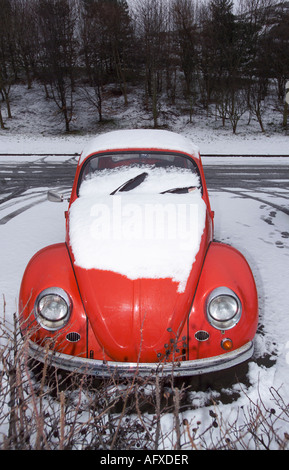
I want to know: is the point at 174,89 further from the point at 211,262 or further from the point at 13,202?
the point at 211,262

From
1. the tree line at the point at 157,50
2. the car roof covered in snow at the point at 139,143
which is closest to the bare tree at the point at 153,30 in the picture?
the tree line at the point at 157,50

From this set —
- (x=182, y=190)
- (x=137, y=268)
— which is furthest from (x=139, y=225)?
(x=182, y=190)

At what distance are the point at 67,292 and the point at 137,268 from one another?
0.61 metres

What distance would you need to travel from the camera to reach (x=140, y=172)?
12.4 feet

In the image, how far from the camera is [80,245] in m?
3.01

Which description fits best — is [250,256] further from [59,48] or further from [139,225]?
[59,48]

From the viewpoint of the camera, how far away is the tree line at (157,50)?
26844mm

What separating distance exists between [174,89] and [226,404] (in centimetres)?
3102

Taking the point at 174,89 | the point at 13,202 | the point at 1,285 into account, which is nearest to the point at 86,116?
the point at 174,89

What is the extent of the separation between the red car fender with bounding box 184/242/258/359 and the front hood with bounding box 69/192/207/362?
86 millimetres

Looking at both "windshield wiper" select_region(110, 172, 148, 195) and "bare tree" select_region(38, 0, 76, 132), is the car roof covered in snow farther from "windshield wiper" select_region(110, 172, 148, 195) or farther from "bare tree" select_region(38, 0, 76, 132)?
"bare tree" select_region(38, 0, 76, 132)

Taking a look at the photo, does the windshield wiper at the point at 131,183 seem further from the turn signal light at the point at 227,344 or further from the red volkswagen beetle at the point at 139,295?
the turn signal light at the point at 227,344

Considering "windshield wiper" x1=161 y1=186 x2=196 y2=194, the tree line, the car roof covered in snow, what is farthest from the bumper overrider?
the tree line

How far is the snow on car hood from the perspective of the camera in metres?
2.80
